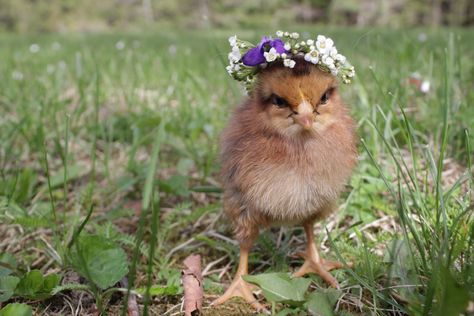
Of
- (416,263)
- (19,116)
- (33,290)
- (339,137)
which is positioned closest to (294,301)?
(416,263)

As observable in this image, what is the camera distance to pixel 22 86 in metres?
4.28

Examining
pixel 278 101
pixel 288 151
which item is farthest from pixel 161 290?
pixel 278 101

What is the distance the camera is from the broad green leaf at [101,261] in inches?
69.6

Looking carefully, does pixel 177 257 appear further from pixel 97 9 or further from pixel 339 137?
pixel 97 9

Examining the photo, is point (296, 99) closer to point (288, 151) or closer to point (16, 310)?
point (288, 151)

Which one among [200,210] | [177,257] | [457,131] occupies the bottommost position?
[177,257]

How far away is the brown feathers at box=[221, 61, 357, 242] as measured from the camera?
1.63m

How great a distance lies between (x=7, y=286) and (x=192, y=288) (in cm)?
69

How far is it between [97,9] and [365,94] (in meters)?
29.9

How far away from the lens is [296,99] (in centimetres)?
161

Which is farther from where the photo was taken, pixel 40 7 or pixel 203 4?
pixel 203 4

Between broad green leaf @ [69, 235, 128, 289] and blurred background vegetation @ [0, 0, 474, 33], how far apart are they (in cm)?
Answer: 1898

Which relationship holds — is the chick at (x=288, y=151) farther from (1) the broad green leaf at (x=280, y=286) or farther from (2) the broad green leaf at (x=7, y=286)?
(2) the broad green leaf at (x=7, y=286)

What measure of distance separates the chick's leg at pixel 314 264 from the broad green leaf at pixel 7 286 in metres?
1.09
